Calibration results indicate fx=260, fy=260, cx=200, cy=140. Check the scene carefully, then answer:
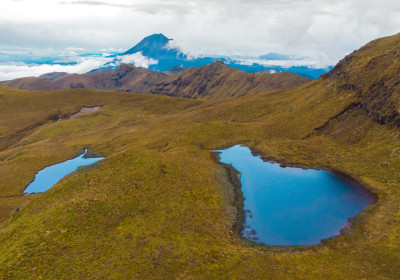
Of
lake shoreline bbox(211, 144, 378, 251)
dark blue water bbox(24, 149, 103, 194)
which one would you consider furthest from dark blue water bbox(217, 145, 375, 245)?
dark blue water bbox(24, 149, 103, 194)

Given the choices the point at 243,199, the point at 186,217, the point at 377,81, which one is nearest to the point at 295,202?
the point at 243,199

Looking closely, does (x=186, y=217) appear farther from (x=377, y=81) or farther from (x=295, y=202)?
(x=377, y=81)

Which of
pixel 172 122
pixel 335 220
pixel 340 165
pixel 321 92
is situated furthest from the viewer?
pixel 172 122

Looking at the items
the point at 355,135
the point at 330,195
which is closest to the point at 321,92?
the point at 355,135

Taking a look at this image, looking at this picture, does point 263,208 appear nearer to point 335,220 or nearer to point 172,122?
point 335,220

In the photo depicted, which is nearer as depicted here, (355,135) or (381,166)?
(381,166)

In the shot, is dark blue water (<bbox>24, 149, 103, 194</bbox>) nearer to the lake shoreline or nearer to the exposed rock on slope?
the lake shoreline
